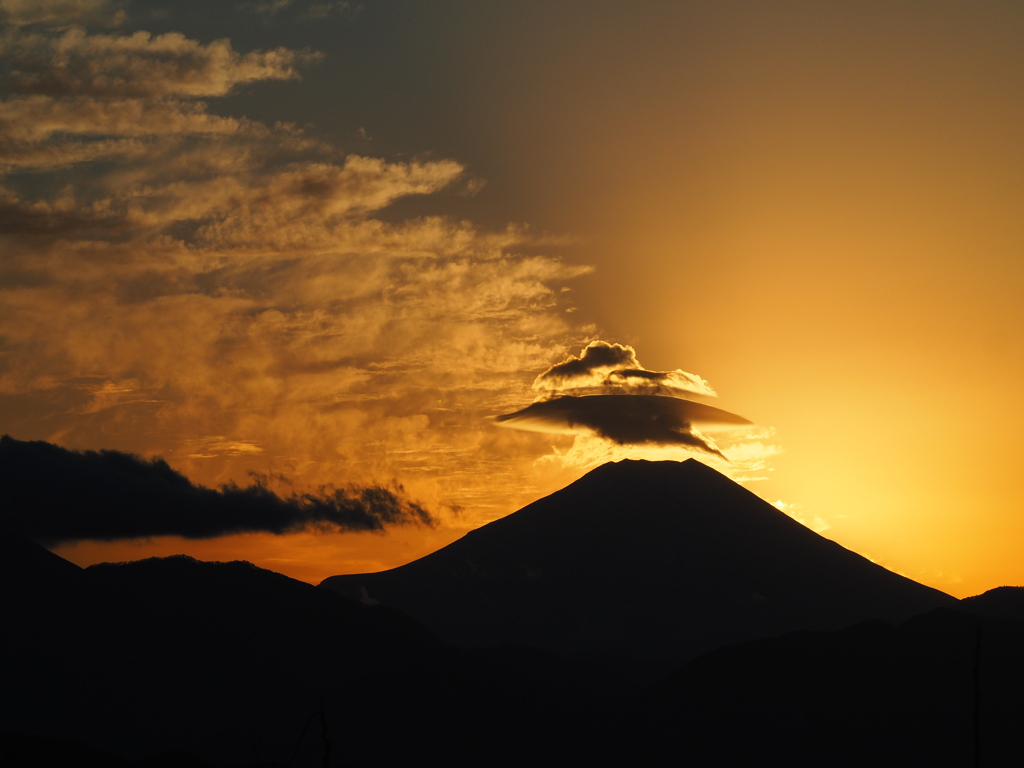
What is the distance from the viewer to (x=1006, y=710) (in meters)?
193

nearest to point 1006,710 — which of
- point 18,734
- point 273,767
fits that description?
point 273,767

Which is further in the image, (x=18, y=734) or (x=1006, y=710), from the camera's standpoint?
(x=1006, y=710)

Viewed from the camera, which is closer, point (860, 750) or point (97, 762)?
point (97, 762)

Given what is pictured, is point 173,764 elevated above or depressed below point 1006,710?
below

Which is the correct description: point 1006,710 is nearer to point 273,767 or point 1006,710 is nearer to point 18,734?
point 273,767

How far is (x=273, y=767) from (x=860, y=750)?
430ft

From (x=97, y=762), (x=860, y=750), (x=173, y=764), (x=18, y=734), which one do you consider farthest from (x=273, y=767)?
(x=860, y=750)

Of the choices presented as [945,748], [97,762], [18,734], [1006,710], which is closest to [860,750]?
[945,748]

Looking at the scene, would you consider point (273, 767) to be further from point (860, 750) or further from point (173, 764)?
point (860, 750)

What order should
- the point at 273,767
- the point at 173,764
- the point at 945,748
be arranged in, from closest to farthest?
1. the point at 273,767
2. the point at 173,764
3. the point at 945,748

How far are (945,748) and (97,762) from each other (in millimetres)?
158476

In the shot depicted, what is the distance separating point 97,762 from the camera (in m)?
149

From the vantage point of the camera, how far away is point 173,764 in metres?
148

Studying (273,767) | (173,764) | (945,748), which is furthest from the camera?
(945,748)
